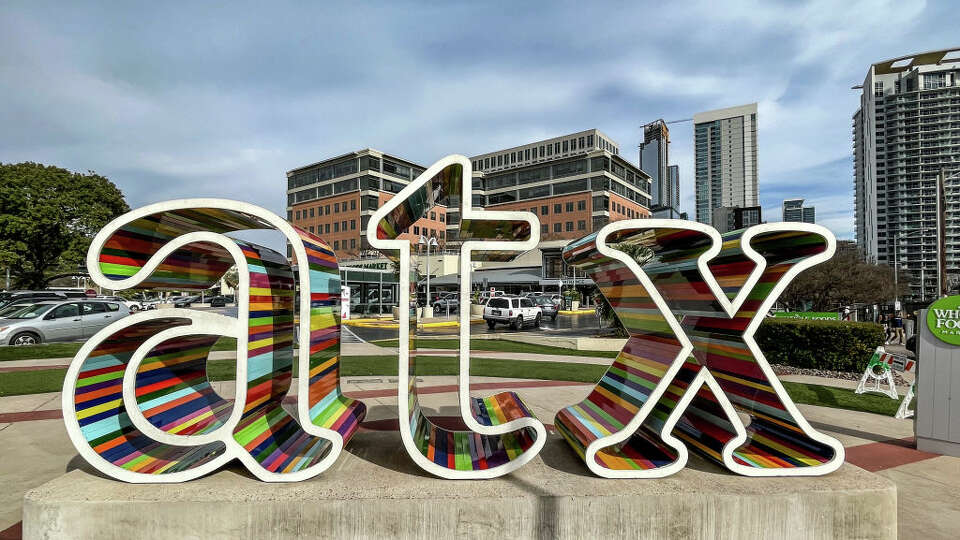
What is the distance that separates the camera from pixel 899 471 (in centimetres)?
462

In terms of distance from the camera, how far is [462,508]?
118 inches

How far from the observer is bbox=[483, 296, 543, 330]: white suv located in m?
25.1

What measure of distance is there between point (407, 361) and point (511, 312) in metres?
→ 22.1

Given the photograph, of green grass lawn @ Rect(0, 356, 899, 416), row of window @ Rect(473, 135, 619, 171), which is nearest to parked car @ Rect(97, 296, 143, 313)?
green grass lawn @ Rect(0, 356, 899, 416)

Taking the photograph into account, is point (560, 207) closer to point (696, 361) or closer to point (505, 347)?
point (505, 347)

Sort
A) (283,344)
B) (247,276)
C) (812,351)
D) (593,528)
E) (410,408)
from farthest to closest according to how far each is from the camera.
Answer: (812,351), (283,344), (410,408), (247,276), (593,528)

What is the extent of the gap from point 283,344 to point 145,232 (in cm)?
137

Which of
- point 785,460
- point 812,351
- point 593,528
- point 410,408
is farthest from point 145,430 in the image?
point 812,351

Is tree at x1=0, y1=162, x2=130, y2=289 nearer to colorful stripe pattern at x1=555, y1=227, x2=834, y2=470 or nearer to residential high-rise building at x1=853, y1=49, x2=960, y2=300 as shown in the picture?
colorful stripe pattern at x1=555, y1=227, x2=834, y2=470

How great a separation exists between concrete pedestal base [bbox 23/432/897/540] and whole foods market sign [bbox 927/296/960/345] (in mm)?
3434

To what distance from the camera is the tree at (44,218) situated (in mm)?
27891

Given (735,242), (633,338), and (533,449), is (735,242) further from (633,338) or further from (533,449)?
(533,449)

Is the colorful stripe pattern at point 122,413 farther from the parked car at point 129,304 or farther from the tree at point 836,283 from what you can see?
the tree at point 836,283

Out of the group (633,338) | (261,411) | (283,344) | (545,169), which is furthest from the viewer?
(545,169)
